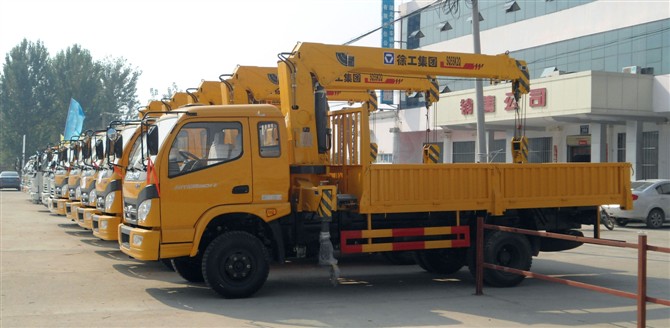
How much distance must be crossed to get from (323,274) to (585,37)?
80.5 feet

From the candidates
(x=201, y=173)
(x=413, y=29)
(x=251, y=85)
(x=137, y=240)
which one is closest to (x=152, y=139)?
(x=201, y=173)

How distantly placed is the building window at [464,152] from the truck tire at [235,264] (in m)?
28.3

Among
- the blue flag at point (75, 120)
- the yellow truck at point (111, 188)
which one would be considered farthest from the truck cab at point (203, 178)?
the blue flag at point (75, 120)

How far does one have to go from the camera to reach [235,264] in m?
10.1

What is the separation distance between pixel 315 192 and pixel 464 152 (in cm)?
2869

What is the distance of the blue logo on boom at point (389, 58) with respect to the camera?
1225 centimetres

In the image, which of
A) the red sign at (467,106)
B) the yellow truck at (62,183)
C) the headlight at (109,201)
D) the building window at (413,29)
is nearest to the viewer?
the headlight at (109,201)

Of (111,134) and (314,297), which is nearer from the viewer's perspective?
(314,297)

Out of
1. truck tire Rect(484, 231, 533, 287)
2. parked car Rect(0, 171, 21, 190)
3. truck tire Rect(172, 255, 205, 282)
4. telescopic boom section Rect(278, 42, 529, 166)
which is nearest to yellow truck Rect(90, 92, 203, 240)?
truck tire Rect(172, 255, 205, 282)

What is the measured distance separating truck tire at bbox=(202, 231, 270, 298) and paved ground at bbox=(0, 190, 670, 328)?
21 centimetres

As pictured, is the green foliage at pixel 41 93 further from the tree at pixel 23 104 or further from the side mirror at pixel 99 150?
the side mirror at pixel 99 150

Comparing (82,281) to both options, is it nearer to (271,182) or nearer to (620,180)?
(271,182)

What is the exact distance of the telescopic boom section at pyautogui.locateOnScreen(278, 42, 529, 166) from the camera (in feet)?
36.5

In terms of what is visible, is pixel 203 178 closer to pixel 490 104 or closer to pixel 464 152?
pixel 490 104
